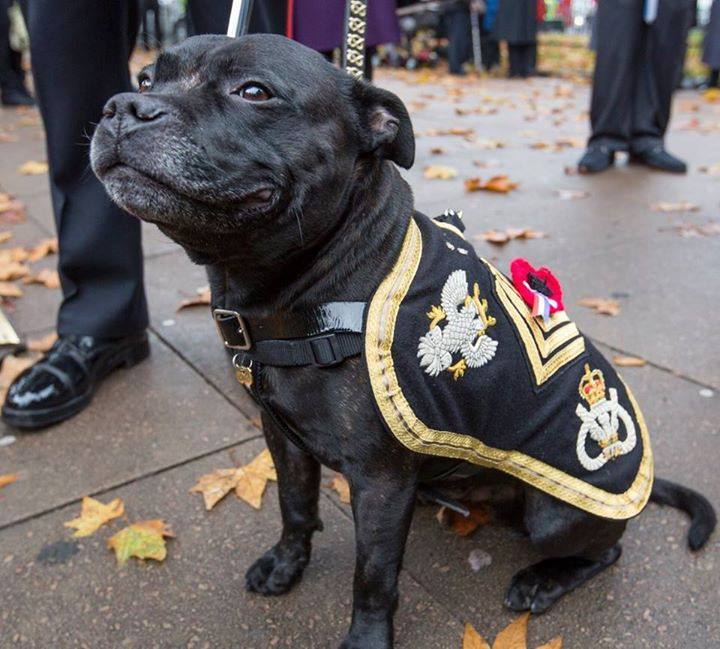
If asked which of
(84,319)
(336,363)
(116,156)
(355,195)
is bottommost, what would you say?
(84,319)

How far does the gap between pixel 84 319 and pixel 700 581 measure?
2477 millimetres

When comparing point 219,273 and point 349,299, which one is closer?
point 349,299

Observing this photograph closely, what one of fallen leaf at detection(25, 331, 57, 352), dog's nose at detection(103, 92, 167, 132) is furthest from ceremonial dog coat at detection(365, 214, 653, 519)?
fallen leaf at detection(25, 331, 57, 352)

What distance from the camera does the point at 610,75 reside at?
607 centimetres

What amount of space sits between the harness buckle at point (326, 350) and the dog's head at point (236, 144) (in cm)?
23

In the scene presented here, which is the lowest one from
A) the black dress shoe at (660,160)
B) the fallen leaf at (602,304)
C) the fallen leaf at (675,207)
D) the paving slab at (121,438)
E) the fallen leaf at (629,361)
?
the paving slab at (121,438)

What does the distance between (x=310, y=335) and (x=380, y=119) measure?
21.9 inches

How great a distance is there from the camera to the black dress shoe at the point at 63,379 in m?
2.93

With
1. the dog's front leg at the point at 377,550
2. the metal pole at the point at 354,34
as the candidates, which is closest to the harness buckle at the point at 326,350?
the dog's front leg at the point at 377,550

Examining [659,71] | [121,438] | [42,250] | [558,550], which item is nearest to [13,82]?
[42,250]

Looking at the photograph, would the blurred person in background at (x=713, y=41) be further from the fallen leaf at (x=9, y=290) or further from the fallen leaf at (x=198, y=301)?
the fallen leaf at (x=9, y=290)

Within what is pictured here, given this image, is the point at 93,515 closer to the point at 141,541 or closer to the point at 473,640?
the point at 141,541

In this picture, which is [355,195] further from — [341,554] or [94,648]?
[94,648]

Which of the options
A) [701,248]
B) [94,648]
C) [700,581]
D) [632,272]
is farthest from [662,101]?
[94,648]
